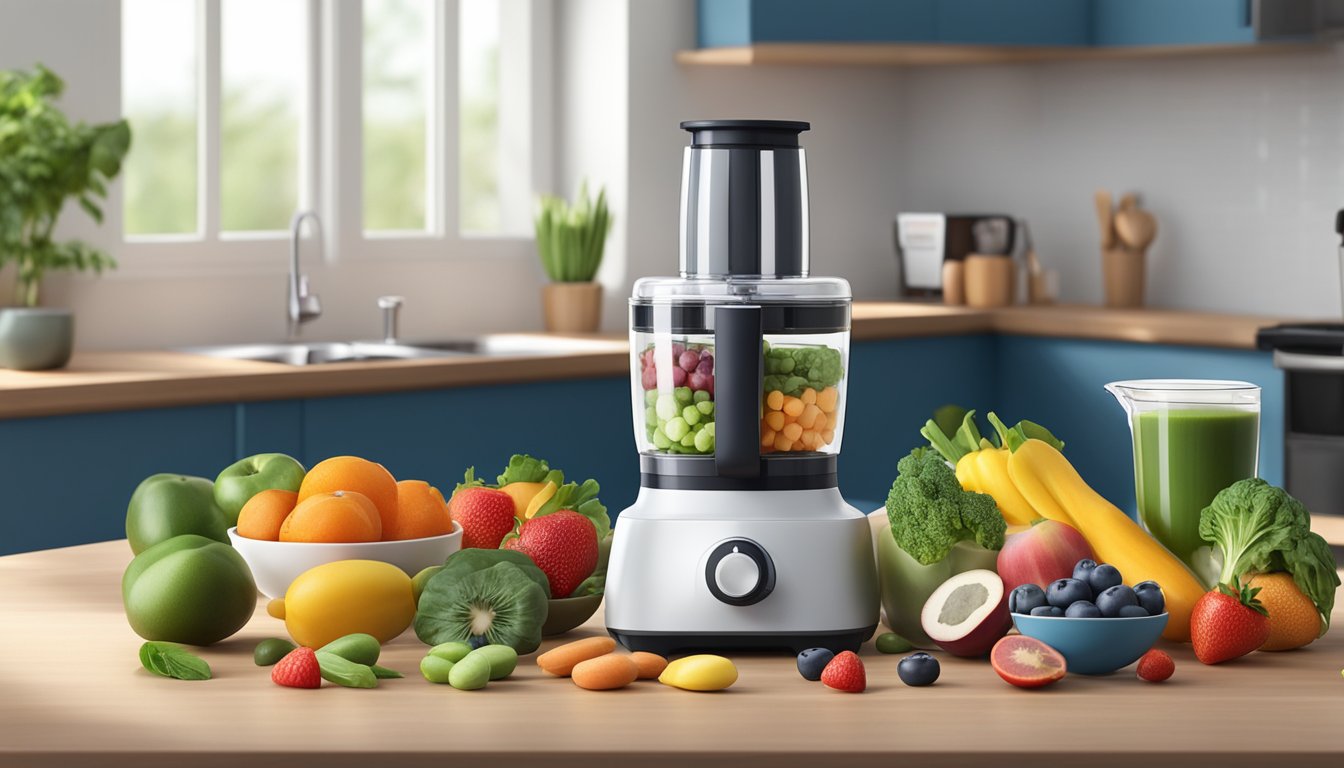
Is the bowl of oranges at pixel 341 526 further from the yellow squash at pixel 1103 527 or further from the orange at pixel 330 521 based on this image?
the yellow squash at pixel 1103 527

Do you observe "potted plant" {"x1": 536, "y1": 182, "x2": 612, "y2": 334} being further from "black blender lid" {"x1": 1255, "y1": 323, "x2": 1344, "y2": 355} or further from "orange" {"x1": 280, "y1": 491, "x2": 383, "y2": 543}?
"orange" {"x1": 280, "y1": 491, "x2": 383, "y2": 543}

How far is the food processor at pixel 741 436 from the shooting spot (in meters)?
1.39

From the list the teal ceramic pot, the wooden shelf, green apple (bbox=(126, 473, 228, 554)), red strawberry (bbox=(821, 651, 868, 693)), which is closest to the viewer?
red strawberry (bbox=(821, 651, 868, 693))

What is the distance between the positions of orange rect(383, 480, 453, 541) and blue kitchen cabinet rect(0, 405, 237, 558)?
1654 millimetres

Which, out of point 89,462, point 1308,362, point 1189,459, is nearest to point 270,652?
point 1189,459

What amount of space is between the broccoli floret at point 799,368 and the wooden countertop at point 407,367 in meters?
1.93

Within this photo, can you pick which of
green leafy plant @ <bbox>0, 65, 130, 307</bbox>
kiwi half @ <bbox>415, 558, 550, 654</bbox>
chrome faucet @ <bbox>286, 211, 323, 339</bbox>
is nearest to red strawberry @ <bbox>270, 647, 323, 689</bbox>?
kiwi half @ <bbox>415, 558, 550, 654</bbox>

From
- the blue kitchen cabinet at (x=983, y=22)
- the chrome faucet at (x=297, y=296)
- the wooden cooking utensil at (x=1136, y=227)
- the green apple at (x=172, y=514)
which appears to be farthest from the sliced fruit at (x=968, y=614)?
the wooden cooking utensil at (x=1136, y=227)

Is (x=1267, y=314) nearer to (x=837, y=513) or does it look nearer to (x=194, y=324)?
(x=194, y=324)

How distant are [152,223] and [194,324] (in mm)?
3581

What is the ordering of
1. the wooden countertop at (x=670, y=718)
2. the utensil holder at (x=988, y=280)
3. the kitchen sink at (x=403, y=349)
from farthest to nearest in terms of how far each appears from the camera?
the utensil holder at (x=988, y=280) < the kitchen sink at (x=403, y=349) < the wooden countertop at (x=670, y=718)

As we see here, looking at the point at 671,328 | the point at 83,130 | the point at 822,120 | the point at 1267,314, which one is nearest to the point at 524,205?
the point at 822,120

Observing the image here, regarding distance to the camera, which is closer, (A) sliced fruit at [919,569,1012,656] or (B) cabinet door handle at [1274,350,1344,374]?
(A) sliced fruit at [919,569,1012,656]

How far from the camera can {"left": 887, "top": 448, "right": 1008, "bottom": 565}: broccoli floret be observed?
1400mm
